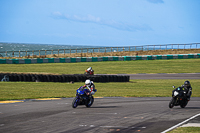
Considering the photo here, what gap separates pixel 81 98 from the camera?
14977 millimetres

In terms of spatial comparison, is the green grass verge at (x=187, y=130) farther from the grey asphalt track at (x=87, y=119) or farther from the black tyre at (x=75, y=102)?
the black tyre at (x=75, y=102)

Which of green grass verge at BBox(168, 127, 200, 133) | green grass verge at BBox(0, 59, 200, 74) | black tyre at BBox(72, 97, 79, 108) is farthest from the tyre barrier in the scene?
green grass verge at BBox(168, 127, 200, 133)

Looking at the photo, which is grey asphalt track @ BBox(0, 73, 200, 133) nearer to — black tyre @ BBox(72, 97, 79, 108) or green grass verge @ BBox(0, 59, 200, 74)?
black tyre @ BBox(72, 97, 79, 108)

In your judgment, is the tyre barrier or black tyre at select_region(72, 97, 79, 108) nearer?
black tyre at select_region(72, 97, 79, 108)

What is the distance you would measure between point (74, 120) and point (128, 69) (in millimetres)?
32806

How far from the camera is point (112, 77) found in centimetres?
3075

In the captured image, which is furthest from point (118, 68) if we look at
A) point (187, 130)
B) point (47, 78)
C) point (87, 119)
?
point (187, 130)

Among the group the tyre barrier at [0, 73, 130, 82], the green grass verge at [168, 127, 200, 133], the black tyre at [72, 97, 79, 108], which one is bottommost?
the green grass verge at [168, 127, 200, 133]

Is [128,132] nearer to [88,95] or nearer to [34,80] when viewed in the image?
[88,95]

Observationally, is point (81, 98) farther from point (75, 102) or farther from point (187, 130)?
point (187, 130)

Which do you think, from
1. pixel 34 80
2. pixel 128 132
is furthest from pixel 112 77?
pixel 128 132

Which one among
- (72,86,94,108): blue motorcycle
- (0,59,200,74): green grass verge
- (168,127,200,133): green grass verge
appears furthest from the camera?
(0,59,200,74): green grass verge

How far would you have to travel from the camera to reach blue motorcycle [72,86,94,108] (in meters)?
14.8

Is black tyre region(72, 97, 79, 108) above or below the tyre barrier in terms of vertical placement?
below
